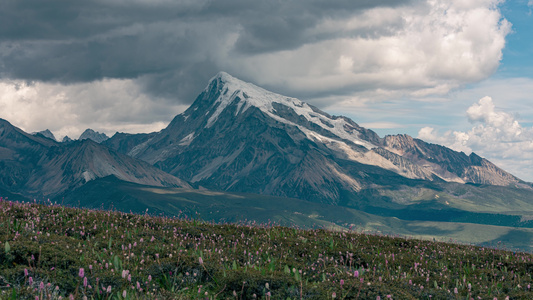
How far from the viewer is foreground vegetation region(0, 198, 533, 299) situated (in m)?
11.4

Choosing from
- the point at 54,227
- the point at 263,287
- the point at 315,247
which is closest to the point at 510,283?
the point at 315,247

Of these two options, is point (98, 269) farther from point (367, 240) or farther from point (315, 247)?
point (367, 240)

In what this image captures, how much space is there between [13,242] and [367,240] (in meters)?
15.2

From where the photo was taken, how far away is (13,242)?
44.9ft

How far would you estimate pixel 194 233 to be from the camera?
20922 mm

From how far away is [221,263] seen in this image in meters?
14.5

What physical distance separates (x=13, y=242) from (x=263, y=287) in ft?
24.3

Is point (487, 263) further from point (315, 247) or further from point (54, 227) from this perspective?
point (54, 227)

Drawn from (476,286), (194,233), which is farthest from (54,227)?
(476,286)

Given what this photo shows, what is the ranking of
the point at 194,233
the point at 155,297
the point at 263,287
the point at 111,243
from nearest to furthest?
the point at 155,297, the point at 263,287, the point at 111,243, the point at 194,233

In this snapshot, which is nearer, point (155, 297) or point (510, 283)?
point (155, 297)

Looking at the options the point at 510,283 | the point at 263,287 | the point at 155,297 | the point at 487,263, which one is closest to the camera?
the point at 155,297

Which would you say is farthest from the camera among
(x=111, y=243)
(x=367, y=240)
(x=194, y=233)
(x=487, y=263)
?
(x=367, y=240)

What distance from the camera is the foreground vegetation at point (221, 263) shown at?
1141cm
